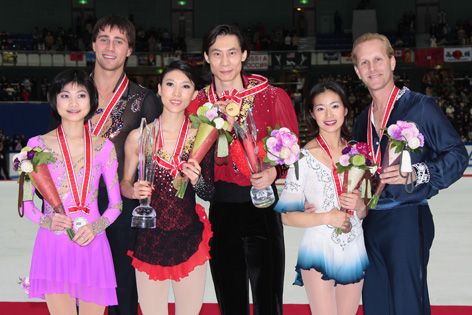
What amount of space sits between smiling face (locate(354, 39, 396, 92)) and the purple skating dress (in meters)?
1.20

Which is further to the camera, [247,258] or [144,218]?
[247,258]

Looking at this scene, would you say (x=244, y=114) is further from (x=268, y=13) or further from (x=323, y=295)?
(x=268, y=13)

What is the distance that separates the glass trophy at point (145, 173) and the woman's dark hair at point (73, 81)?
0.94 ft

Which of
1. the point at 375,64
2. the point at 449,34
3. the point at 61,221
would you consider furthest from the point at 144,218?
the point at 449,34

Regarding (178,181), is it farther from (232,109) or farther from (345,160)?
(345,160)

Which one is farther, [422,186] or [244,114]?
[244,114]

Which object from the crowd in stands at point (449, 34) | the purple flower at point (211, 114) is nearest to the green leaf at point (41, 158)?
the purple flower at point (211, 114)

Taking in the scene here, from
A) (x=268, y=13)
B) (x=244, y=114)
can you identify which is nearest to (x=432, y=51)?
(x=268, y=13)

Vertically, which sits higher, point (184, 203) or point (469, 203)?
point (184, 203)

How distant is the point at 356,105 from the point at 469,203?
1477cm

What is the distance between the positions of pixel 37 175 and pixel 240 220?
35.3 inches

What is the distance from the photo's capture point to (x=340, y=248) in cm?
316

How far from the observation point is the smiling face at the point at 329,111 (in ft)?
10.5

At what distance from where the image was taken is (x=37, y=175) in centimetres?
296
